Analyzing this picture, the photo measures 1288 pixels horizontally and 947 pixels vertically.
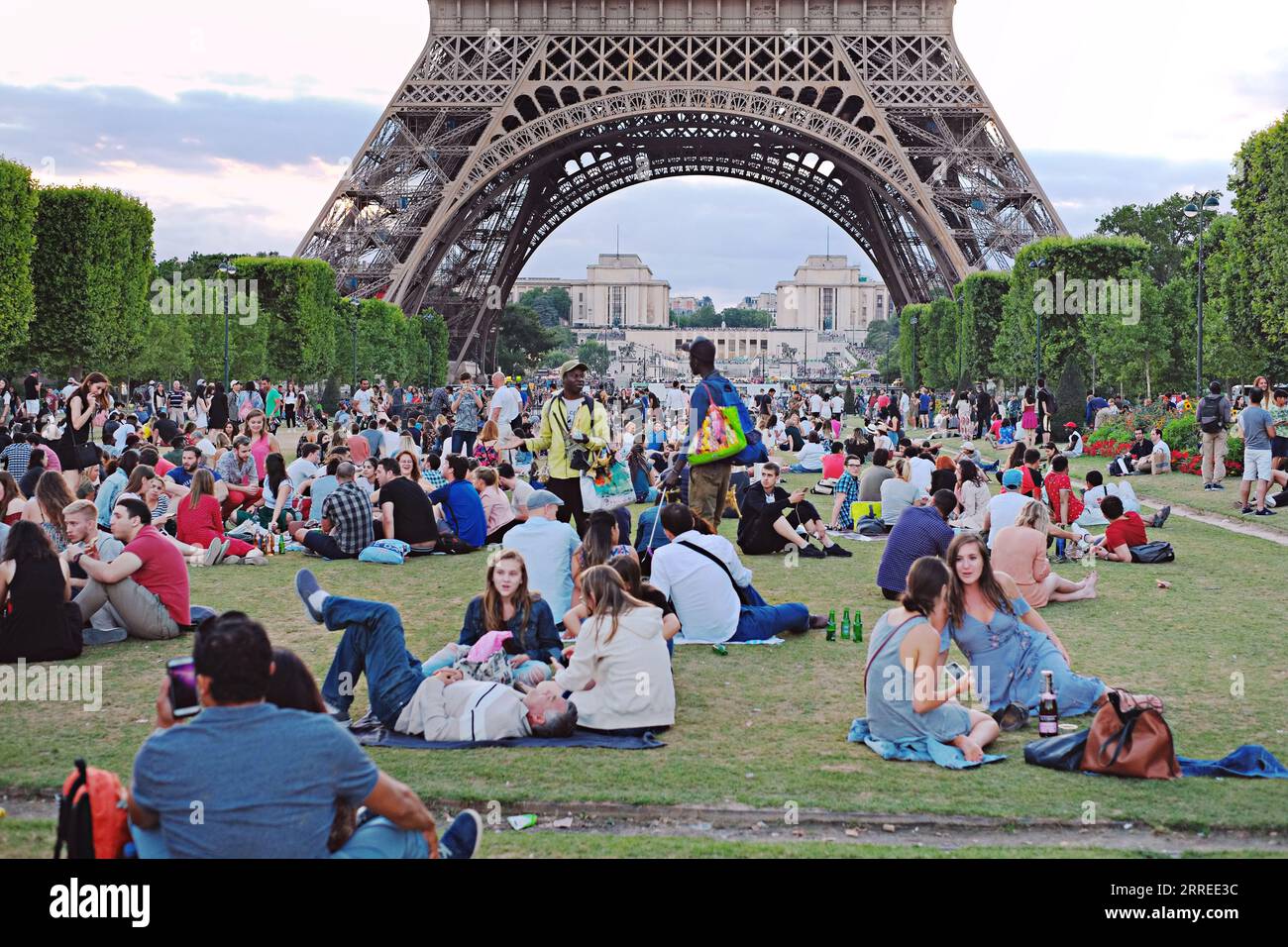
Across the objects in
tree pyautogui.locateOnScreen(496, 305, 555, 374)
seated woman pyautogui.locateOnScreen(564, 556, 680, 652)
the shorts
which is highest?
tree pyautogui.locateOnScreen(496, 305, 555, 374)

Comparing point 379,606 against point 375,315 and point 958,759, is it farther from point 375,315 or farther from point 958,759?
point 375,315

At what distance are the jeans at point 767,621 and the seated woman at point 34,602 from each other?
15.6ft

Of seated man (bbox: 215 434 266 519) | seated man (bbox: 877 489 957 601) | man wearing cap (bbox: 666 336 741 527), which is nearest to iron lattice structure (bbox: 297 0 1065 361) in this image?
seated man (bbox: 215 434 266 519)

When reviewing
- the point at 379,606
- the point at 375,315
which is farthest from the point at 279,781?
the point at 375,315

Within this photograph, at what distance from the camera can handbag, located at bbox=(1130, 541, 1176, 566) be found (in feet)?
46.3

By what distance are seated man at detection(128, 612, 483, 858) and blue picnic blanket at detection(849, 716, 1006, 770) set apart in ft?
11.5

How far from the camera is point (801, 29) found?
4584 cm

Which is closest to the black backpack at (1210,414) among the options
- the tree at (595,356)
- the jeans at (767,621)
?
the jeans at (767,621)

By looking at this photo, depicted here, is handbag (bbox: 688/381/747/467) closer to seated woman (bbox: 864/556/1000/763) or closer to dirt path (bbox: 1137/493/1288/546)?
seated woman (bbox: 864/556/1000/763)

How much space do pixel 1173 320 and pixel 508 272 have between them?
103ft

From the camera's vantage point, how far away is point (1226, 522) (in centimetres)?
1769

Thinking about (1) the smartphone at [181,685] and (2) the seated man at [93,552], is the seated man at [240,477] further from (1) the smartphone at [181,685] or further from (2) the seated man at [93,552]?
(1) the smartphone at [181,685]

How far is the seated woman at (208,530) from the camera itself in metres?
13.7

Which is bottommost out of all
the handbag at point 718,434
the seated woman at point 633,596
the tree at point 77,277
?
the seated woman at point 633,596
